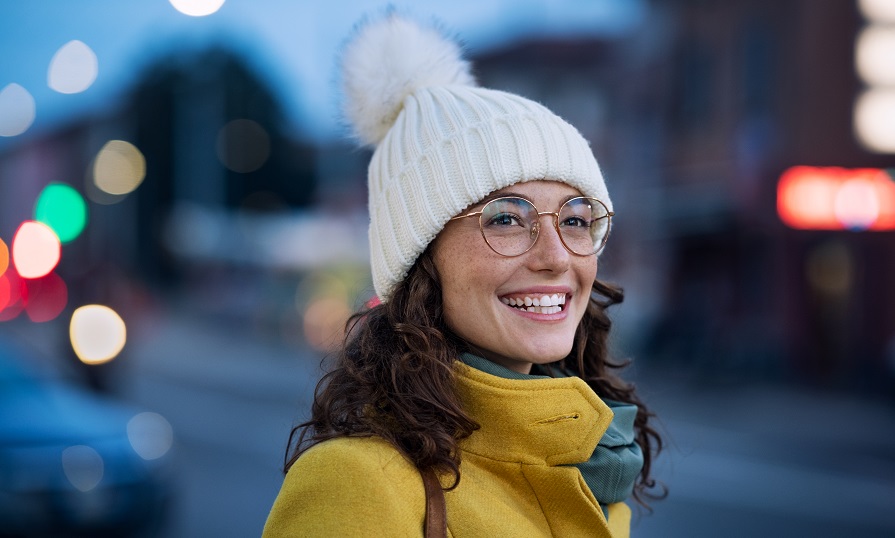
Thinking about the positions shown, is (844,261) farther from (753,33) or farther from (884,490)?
(884,490)

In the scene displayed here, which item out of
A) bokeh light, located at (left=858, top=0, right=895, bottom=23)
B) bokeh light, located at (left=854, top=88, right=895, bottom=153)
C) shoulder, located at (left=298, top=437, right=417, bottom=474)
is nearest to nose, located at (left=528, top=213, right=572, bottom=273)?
shoulder, located at (left=298, top=437, right=417, bottom=474)

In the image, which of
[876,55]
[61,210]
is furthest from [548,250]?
[876,55]

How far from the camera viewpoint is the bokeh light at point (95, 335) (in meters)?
10.2

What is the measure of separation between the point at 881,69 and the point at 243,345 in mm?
19226

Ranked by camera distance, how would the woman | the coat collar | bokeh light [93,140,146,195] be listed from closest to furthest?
the woman < the coat collar < bokeh light [93,140,146,195]

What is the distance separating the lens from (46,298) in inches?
399

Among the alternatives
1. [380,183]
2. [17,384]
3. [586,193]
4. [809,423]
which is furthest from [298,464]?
[809,423]

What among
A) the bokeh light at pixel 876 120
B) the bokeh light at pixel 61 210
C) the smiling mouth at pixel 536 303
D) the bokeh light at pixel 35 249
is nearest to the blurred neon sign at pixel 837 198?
the bokeh light at pixel 876 120

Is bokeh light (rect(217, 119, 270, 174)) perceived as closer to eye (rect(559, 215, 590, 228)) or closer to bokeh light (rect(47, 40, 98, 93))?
bokeh light (rect(47, 40, 98, 93))

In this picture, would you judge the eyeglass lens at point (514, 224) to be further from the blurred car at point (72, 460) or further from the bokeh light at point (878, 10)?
the bokeh light at point (878, 10)

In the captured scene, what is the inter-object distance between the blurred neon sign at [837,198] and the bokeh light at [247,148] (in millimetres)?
39613

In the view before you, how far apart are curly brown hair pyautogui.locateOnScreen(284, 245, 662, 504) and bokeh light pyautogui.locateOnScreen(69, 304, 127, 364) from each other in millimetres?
8638

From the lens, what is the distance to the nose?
2117 mm

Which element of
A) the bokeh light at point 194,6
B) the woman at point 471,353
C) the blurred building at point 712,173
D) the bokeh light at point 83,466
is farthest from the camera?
the blurred building at point 712,173
